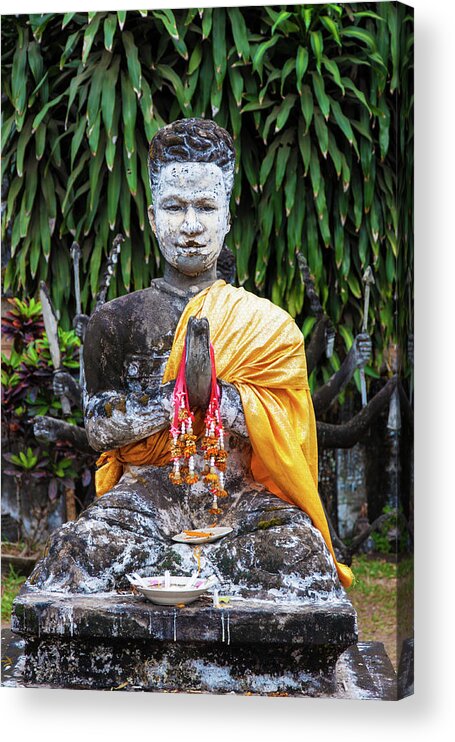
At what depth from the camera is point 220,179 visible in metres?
8.02

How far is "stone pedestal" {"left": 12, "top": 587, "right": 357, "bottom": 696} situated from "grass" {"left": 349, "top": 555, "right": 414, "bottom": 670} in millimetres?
341

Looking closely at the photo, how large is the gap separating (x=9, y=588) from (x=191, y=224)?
6.64 feet

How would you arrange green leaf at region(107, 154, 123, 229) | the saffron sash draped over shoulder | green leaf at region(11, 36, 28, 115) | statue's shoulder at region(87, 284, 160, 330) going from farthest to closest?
green leaf at region(107, 154, 123, 229)
green leaf at region(11, 36, 28, 115)
statue's shoulder at region(87, 284, 160, 330)
the saffron sash draped over shoulder

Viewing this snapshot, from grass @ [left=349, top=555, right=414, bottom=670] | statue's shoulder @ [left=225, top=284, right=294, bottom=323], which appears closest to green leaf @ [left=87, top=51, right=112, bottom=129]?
statue's shoulder @ [left=225, top=284, right=294, bottom=323]

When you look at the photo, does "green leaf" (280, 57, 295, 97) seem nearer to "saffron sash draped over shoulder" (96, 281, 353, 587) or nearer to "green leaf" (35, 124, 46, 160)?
"saffron sash draped over shoulder" (96, 281, 353, 587)

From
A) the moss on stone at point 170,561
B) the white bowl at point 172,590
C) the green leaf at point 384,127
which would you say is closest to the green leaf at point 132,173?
the green leaf at point 384,127

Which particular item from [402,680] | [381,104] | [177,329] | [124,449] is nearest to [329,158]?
[381,104]

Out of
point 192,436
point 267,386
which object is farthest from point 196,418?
point 267,386

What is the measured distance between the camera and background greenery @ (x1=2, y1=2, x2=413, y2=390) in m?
8.08

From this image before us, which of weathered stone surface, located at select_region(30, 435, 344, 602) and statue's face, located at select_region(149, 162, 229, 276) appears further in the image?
statue's face, located at select_region(149, 162, 229, 276)

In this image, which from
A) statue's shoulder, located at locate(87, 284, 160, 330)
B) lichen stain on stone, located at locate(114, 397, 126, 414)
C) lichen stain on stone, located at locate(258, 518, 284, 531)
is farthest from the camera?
statue's shoulder, located at locate(87, 284, 160, 330)

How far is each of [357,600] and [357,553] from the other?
0.79ft

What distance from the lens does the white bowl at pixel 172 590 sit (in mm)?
7527

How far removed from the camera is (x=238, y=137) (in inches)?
328
